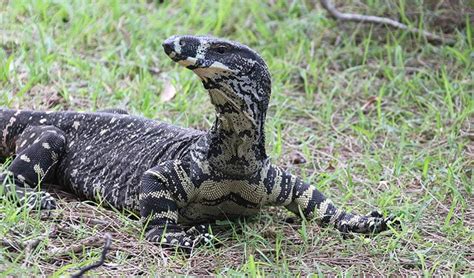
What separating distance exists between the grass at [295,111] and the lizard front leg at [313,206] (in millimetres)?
102

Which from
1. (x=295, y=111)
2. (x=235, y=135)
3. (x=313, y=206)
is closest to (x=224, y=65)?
(x=235, y=135)

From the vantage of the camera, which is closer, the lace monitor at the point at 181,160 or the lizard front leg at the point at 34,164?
the lace monitor at the point at 181,160

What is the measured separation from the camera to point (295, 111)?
26.8ft

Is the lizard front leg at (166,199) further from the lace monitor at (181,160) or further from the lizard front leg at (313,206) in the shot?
the lizard front leg at (313,206)

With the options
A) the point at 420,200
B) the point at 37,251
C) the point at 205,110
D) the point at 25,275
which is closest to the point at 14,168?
the point at 37,251

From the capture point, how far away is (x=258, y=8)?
10.0 metres

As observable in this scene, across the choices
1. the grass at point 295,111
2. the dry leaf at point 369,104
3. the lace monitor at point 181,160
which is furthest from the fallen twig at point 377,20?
the lace monitor at point 181,160

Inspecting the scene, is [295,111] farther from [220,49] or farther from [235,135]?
[220,49]

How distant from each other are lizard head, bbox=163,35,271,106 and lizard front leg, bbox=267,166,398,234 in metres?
0.72

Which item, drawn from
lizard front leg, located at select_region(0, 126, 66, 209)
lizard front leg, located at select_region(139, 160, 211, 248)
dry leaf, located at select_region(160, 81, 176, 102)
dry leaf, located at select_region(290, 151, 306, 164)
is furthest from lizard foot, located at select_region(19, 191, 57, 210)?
dry leaf, located at select_region(160, 81, 176, 102)

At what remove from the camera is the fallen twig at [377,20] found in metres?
9.17

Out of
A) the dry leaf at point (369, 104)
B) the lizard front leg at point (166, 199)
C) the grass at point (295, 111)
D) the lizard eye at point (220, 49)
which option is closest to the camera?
the lizard eye at point (220, 49)

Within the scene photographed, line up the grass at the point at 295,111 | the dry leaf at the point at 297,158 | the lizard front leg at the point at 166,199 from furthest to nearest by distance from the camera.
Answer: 1. the dry leaf at the point at 297,158
2. the lizard front leg at the point at 166,199
3. the grass at the point at 295,111

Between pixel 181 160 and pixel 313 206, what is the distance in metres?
0.99
